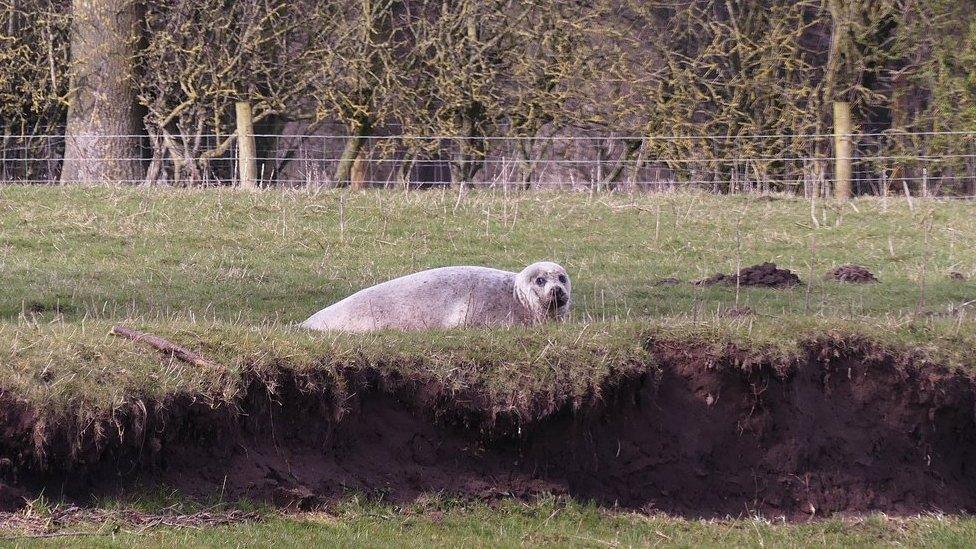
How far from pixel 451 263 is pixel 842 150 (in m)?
8.07

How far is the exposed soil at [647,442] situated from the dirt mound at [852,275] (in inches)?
165

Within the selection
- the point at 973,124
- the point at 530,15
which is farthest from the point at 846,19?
the point at 530,15

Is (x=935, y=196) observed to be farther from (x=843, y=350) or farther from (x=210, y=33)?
(x=210, y=33)

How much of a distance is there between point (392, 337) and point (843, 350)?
3.34 metres

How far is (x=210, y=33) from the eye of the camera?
2044 cm

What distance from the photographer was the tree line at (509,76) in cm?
2005

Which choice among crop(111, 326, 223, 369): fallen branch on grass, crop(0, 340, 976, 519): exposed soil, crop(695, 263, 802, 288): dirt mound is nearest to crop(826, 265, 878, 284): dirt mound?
crop(695, 263, 802, 288): dirt mound

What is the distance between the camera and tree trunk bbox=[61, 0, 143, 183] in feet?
63.3

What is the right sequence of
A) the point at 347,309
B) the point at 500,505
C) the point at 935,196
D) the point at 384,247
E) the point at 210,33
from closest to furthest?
the point at 500,505
the point at 347,309
the point at 384,247
the point at 935,196
the point at 210,33

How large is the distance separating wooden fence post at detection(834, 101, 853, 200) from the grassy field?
1.84ft

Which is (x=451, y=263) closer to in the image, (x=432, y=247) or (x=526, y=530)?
(x=432, y=247)

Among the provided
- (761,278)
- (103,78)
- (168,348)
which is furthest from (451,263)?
(103,78)

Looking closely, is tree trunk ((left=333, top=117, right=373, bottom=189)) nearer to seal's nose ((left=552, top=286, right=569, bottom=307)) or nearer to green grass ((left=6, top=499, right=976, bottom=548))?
seal's nose ((left=552, top=286, right=569, bottom=307))

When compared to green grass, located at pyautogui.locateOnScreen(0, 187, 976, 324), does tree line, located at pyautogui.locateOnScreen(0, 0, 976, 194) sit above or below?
above
